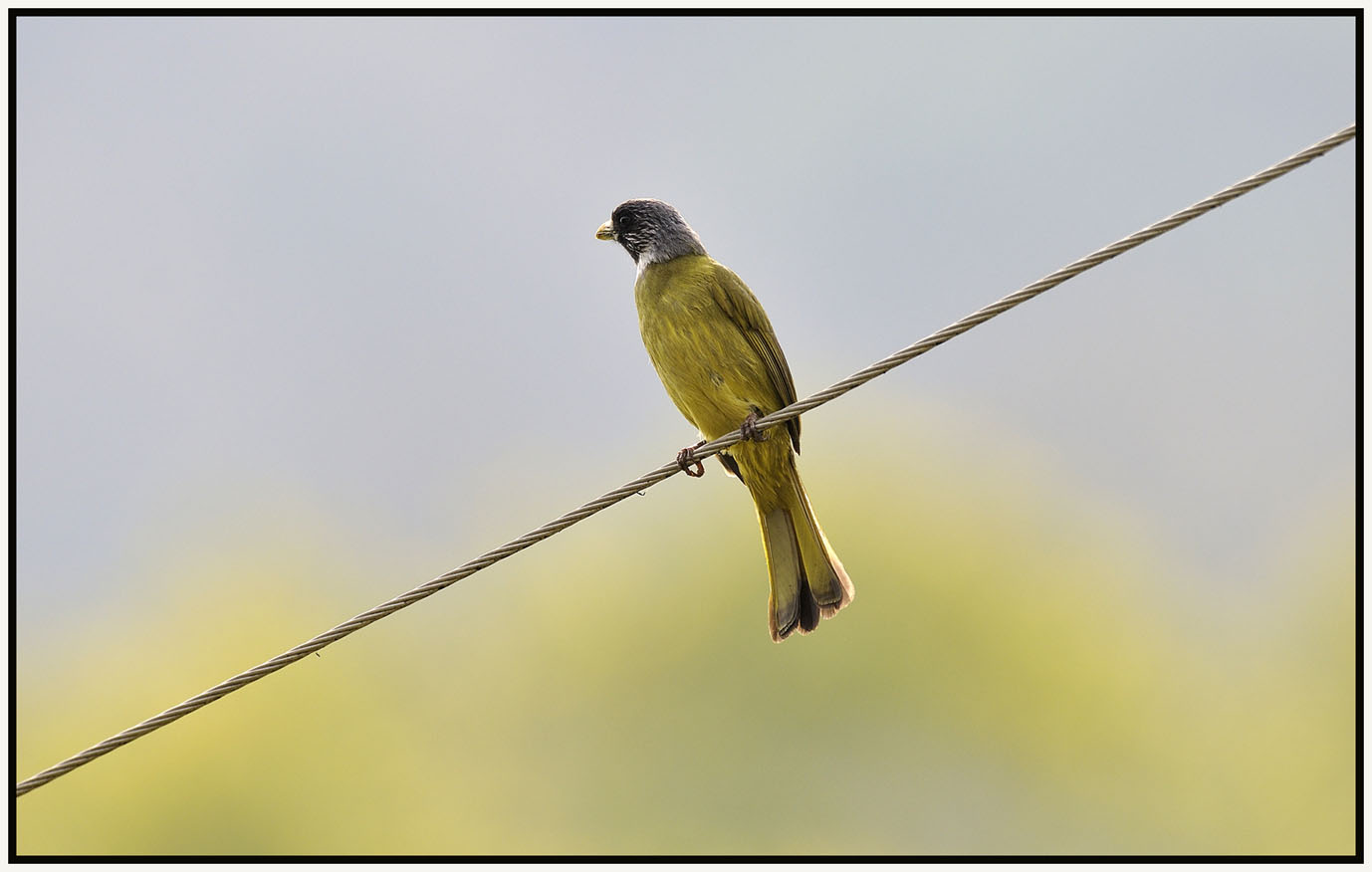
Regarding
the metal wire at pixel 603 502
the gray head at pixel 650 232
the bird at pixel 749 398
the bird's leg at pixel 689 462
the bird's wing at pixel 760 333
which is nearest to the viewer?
the metal wire at pixel 603 502

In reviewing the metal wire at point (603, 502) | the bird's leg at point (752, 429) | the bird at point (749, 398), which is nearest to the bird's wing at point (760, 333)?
the bird at point (749, 398)

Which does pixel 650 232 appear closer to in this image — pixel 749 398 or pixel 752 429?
pixel 749 398

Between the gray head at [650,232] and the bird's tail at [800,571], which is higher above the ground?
the gray head at [650,232]

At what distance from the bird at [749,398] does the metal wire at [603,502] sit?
5.84ft

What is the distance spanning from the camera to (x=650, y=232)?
6941 millimetres

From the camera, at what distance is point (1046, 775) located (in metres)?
20.7

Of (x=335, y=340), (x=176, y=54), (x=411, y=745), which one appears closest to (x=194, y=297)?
(x=335, y=340)

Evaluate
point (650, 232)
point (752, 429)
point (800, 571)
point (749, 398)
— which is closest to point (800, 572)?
point (800, 571)

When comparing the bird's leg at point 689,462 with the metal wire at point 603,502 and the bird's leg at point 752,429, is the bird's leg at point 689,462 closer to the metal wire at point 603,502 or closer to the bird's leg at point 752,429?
the bird's leg at point 752,429

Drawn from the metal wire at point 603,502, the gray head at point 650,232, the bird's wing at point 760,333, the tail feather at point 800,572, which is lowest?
the tail feather at point 800,572

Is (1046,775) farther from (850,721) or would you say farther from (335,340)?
(335,340)

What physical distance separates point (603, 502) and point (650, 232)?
10.3 ft

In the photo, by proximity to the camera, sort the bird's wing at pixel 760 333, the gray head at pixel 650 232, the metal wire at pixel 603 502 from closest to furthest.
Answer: the metal wire at pixel 603 502 → the bird's wing at pixel 760 333 → the gray head at pixel 650 232

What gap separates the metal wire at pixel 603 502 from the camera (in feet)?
11.6
